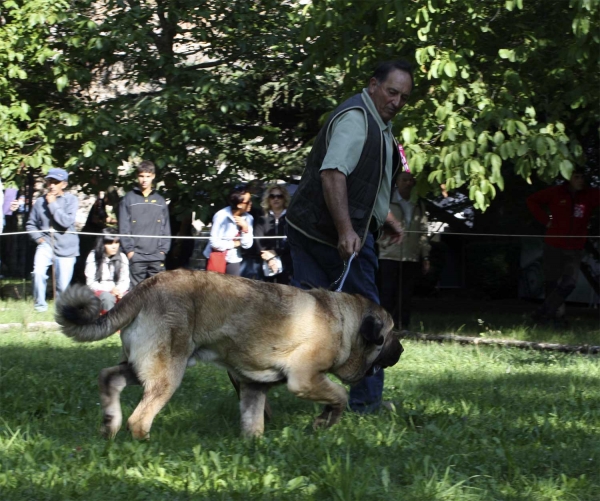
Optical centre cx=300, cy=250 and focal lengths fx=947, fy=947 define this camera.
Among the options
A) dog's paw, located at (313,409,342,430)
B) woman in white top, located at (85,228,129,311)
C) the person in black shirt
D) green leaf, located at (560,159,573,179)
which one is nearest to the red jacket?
green leaf, located at (560,159,573,179)

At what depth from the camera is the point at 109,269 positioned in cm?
1148

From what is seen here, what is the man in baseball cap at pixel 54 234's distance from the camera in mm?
11922

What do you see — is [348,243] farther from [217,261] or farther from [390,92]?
[217,261]

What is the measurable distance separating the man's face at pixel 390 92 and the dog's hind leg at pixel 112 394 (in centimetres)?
216

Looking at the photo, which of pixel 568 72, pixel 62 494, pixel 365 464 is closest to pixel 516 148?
pixel 568 72

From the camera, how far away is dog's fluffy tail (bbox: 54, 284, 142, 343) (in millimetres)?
4895

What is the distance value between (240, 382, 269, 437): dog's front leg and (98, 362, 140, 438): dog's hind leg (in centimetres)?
67

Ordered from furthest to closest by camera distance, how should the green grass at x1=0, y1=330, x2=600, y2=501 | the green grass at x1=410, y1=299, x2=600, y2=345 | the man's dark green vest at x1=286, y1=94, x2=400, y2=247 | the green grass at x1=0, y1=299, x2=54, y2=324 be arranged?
the green grass at x1=0, y1=299, x2=54, y2=324, the green grass at x1=410, y1=299, x2=600, y2=345, the man's dark green vest at x1=286, y1=94, x2=400, y2=247, the green grass at x1=0, y1=330, x2=600, y2=501

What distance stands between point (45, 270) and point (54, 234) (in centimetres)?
51

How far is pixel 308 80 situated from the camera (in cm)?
1355

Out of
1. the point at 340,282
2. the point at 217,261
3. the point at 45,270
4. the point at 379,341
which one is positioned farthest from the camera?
the point at 45,270

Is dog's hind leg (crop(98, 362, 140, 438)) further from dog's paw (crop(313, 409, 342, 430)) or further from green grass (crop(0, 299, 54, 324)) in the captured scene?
green grass (crop(0, 299, 54, 324))

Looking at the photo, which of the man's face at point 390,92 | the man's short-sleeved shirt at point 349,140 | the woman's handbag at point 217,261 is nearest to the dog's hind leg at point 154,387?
the man's short-sleeved shirt at point 349,140

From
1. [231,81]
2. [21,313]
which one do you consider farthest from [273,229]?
[21,313]
